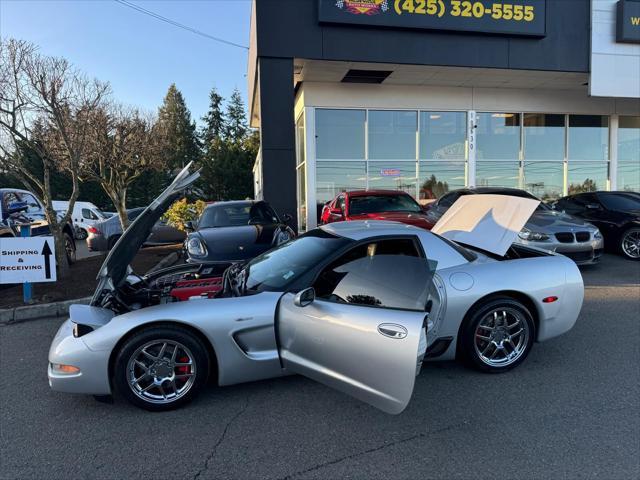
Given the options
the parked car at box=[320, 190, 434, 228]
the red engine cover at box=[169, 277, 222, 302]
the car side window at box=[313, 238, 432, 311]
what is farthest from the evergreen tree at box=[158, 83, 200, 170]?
the car side window at box=[313, 238, 432, 311]

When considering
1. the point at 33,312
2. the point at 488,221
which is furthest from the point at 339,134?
the point at 488,221

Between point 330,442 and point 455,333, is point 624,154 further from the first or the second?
point 330,442

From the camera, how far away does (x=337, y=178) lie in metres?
14.1

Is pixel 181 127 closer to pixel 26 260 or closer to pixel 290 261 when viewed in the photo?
pixel 26 260

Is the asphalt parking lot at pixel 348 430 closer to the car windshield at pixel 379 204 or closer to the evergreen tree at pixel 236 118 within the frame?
the car windshield at pixel 379 204

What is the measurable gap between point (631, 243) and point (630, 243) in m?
0.02

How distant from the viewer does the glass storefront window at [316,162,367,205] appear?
13938 mm

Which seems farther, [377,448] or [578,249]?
[578,249]

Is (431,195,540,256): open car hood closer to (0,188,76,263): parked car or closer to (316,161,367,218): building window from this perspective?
(0,188,76,263): parked car

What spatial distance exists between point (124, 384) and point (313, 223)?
1092 centimetres

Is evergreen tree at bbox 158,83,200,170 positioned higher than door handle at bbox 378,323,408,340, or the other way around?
evergreen tree at bbox 158,83,200,170

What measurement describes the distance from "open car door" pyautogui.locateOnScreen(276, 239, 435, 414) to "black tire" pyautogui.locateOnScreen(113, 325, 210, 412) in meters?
0.62

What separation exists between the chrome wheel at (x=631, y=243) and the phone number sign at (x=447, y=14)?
19.4ft

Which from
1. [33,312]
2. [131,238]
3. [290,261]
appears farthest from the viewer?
[33,312]
